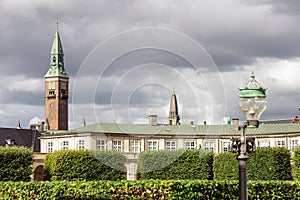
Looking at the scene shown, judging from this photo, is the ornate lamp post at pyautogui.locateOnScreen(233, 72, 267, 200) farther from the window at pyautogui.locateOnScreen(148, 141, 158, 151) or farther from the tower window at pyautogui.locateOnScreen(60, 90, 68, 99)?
the tower window at pyautogui.locateOnScreen(60, 90, 68, 99)

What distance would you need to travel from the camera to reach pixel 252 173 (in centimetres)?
6169

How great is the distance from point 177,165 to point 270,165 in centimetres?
1068

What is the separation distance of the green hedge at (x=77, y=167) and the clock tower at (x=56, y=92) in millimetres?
106426

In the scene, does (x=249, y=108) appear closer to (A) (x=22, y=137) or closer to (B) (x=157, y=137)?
(B) (x=157, y=137)

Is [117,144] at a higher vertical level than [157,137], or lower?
lower

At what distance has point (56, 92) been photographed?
586 feet

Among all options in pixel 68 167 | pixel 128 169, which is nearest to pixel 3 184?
pixel 68 167

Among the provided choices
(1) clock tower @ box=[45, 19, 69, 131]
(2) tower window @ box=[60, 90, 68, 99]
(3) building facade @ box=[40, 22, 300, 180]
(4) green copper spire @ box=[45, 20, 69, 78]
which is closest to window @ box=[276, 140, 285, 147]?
(3) building facade @ box=[40, 22, 300, 180]

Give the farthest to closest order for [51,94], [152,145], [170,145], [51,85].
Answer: [51,94]
[51,85]
[170,145]
[152,145]

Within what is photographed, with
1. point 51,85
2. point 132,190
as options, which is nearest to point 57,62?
point 51,85

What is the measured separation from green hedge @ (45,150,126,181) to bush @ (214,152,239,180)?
1026 centimetres

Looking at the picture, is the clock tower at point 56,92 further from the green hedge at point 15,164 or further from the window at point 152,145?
the green hedge at point 15,164

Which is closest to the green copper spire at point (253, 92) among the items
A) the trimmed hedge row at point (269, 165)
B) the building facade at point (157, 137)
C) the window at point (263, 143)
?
the trimmed hedge row at point (269, 165)

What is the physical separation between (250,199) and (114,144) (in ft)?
215
